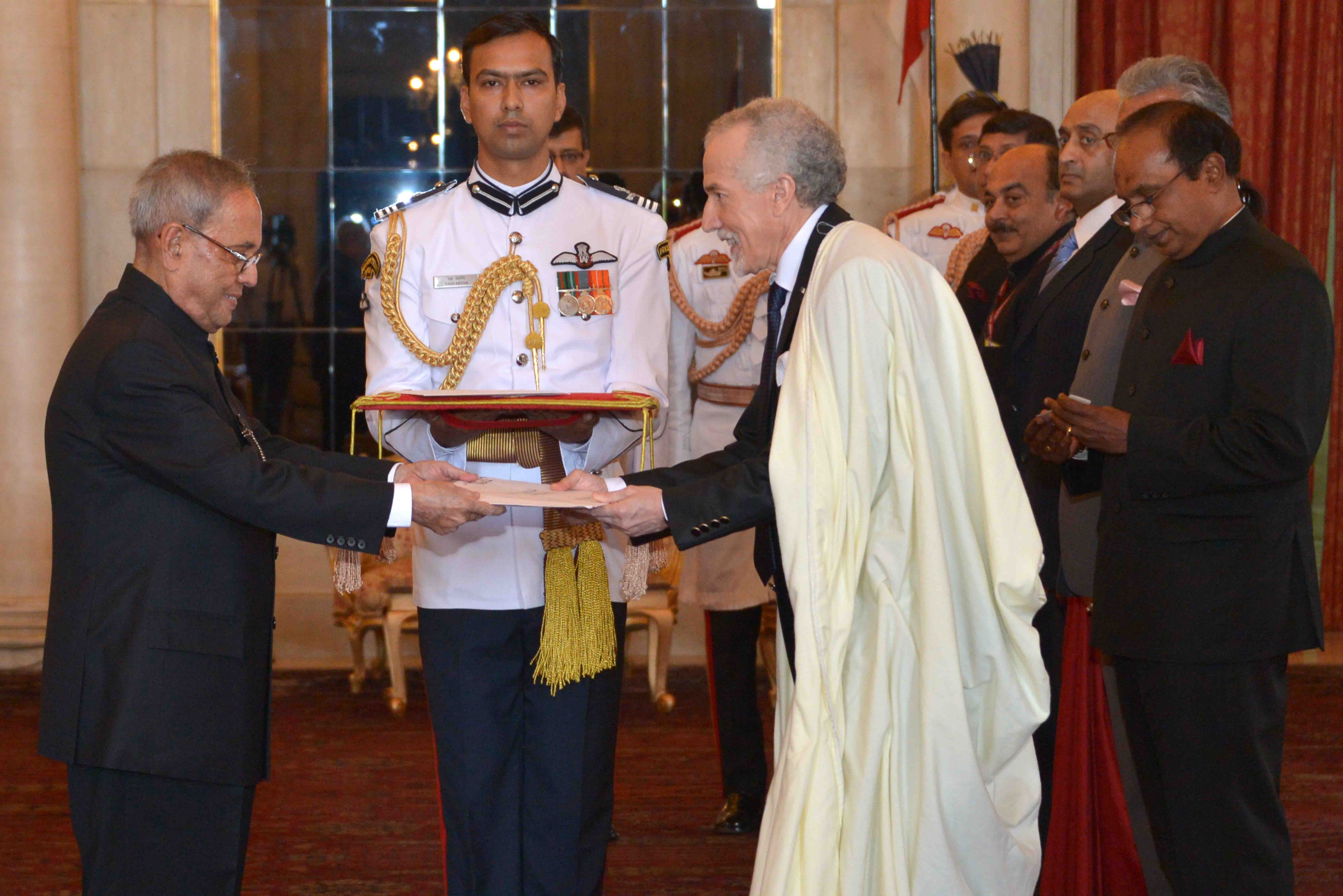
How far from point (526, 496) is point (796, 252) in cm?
65

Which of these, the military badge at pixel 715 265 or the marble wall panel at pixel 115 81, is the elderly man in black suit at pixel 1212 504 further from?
the marble wall panel at pixel 115 81

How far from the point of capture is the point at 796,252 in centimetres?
255

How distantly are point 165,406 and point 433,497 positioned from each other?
0.52m

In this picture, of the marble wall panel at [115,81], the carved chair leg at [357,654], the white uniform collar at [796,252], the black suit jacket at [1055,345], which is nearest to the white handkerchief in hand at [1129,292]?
the black suit jacket at [1055,345]

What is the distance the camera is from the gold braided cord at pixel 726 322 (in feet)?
13.7

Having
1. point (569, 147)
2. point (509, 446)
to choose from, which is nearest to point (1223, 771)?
point (509, 446)

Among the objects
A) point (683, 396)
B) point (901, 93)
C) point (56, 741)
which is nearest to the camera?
point (56, 741)

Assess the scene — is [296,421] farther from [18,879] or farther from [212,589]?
[212,589]

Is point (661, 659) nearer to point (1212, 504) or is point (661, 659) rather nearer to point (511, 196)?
point (511, 196)

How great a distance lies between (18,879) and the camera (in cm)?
364

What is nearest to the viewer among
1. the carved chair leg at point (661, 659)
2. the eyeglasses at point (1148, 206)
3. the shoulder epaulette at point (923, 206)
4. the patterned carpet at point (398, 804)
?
the eyeglasses at point (1148, 206)

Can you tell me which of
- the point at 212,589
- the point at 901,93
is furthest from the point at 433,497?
the point at 901,93

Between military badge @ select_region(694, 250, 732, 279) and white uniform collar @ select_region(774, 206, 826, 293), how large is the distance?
5.65 ft

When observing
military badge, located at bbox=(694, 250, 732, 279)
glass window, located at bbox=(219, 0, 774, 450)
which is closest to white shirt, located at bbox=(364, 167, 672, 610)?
military badge, located at bbox=(694, 250, 732, 279)
